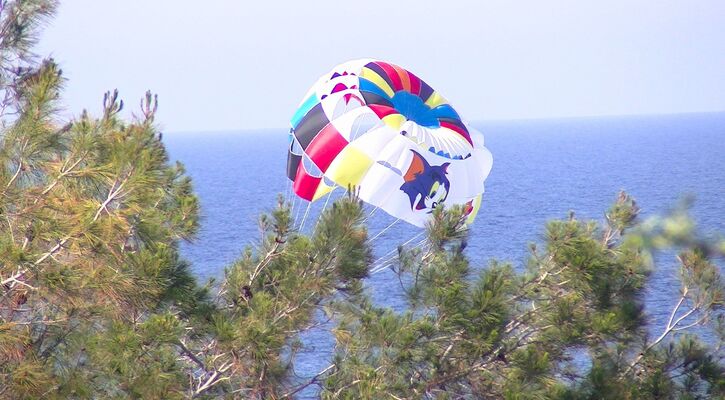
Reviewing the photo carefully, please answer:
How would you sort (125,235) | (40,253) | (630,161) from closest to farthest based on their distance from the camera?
(40,253) → (125,235) → (630,161)

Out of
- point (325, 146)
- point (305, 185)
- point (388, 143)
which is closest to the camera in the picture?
point (388, 143)

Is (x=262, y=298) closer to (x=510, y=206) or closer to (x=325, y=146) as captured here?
(x=325, y=146)

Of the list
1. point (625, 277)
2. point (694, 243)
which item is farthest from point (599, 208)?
point (694, 243)

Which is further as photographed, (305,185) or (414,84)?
(305,185)

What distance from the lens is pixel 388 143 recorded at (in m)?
11.9

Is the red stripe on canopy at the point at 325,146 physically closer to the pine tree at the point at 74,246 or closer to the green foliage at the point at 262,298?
the green foliage at the point at 262,298

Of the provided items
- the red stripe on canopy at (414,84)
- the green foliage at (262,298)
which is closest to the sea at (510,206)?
the green foliage at (262,298)

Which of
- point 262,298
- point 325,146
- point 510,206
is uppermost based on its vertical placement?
point 325,146

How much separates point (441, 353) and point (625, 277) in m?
2.08

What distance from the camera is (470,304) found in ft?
31.8

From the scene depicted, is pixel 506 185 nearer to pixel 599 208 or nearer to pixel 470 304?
pixel 599 208

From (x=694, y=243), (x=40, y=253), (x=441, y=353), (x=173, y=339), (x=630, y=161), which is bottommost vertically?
(x=630, y=161)

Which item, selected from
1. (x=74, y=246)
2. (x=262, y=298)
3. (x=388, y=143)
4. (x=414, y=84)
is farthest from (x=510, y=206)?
(x=74, y=246)

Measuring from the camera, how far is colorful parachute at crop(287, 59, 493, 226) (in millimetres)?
11828
